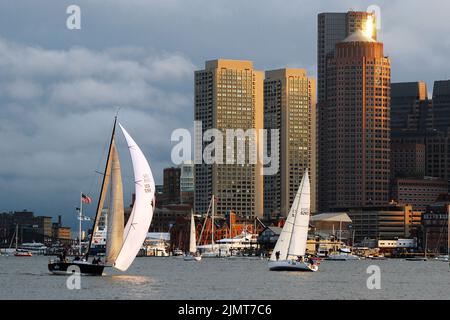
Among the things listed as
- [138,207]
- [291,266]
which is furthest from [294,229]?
[138,207]

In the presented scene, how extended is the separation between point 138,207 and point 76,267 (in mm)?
14092

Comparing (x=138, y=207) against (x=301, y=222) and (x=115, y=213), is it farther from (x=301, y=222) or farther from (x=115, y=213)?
(x=301, y=222)

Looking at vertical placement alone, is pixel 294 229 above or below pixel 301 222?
below

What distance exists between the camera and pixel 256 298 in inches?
3381

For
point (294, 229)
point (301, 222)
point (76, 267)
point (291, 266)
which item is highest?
point (301, 222)

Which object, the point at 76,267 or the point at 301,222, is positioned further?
the point at 301,222

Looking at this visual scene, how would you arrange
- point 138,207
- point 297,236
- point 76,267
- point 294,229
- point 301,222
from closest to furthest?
point 138,207
point 76,267
point 297,236
point 294,229
point 301,222

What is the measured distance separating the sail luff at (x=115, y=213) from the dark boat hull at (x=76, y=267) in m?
3.87

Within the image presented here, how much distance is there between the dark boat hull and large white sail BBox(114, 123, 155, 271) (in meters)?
4.60

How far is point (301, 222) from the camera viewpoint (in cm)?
12694

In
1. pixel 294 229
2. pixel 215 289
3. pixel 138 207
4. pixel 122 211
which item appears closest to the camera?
pixel 138 207
